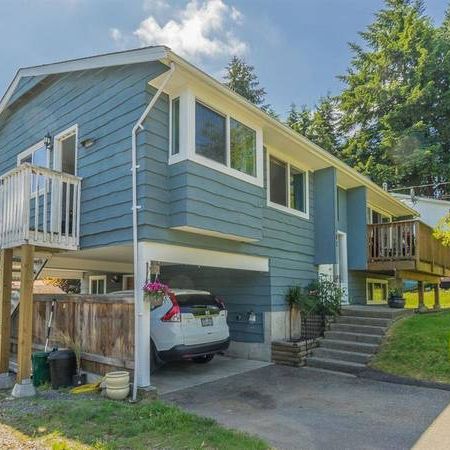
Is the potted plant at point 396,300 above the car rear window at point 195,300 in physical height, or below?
below

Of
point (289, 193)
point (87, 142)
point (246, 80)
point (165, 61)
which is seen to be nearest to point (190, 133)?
point (165, 61)

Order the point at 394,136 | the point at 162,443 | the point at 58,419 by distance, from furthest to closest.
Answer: the point at 394,136 → the point at 58,419 → the point at 162,443

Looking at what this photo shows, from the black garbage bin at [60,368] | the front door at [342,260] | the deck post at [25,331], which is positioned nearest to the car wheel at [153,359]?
the black garbage bin at [60,368]

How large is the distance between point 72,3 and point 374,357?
956 cm

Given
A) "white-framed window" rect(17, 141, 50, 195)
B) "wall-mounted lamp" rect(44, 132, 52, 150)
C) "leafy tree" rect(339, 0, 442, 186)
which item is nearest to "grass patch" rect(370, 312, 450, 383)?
"white-framed window" rect(17, 141, 50, 195)

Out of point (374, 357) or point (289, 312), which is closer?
→ point (374, 357)

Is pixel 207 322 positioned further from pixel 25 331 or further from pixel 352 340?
pixel 352 340

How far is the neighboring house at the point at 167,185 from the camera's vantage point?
22.6ft

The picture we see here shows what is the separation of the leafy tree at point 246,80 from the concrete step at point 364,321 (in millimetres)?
24839

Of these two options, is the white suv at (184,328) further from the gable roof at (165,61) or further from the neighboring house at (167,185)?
the gable roof at (165,61)

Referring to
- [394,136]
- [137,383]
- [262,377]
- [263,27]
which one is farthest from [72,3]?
[394,136]

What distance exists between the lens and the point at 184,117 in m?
6.92

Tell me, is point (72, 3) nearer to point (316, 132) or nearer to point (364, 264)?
point (364, 264)

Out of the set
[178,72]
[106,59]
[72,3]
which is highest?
[72,3]
